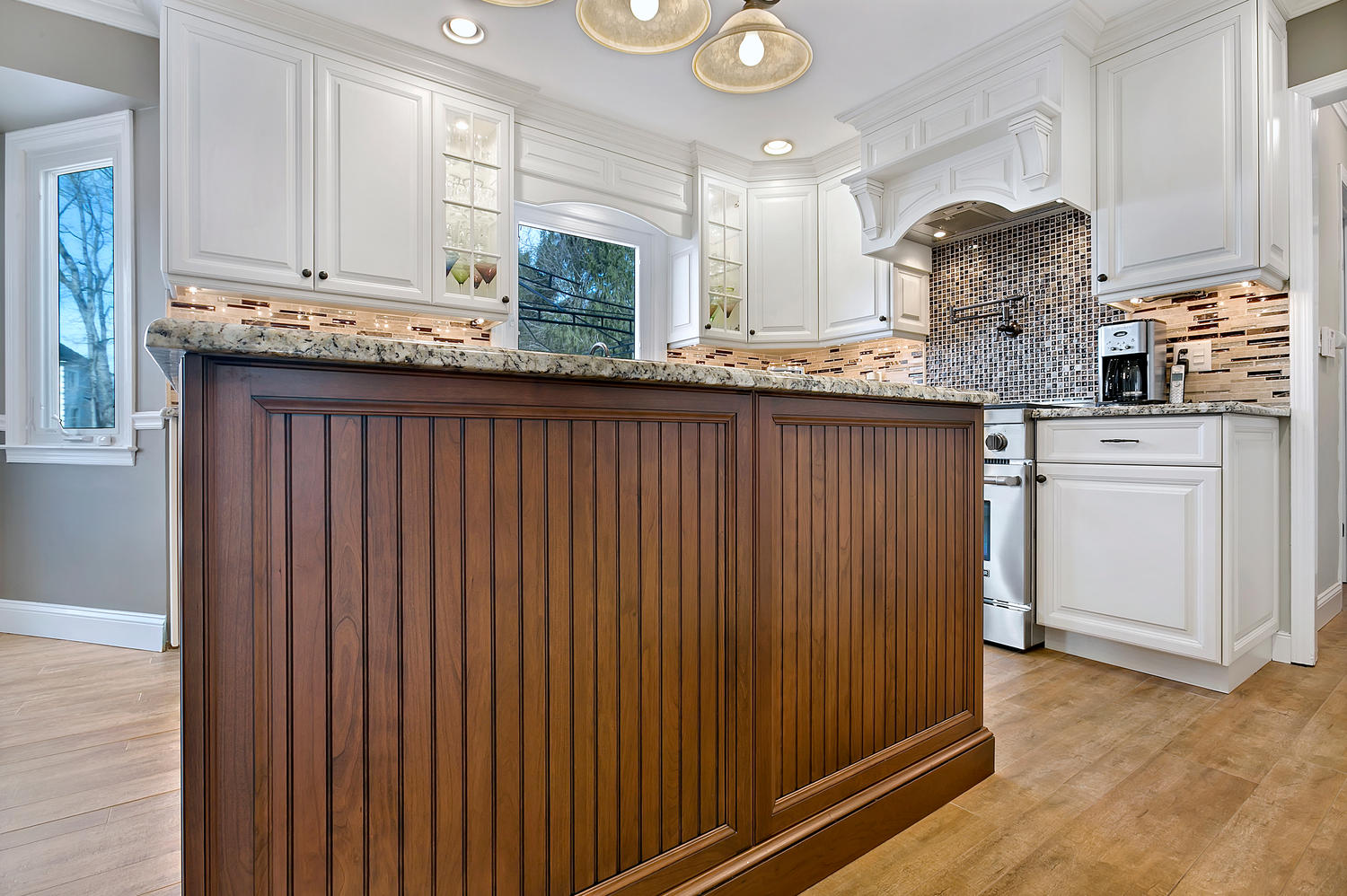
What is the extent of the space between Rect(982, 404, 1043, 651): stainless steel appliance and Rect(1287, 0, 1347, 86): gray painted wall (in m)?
1.63

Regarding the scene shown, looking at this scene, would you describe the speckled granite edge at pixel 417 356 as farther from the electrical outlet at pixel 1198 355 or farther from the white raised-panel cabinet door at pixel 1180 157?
the electrical outlet at pixel 1198 355

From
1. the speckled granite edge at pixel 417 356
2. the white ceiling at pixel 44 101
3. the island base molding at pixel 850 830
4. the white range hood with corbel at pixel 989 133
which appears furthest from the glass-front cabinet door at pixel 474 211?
the island base molding at pixel 850 830

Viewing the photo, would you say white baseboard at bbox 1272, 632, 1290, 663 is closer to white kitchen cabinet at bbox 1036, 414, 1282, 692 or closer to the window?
white kitchen cabinet at bbox 1036, 414, 1282, 692

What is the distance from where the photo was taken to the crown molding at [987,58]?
8.78 feet

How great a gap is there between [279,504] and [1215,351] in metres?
3.32

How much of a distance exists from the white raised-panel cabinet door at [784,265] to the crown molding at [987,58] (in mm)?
729

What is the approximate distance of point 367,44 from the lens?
9.30ft

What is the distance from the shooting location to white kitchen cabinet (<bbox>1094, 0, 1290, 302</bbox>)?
→ 95.3 inches

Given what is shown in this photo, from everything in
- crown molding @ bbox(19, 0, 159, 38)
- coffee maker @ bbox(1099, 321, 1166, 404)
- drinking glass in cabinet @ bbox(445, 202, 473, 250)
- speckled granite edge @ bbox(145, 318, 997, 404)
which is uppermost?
crown molding @ bbox(19, 0, 159, 38)

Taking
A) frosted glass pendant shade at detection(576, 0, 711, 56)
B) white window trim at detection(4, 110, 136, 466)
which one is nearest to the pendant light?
frosted glass pendant shade at detection(576, 0, 711, 56)

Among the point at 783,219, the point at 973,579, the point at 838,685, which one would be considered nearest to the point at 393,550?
the point at 838,685

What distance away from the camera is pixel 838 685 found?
4.49 ft

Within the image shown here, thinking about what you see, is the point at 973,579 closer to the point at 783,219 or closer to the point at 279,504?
the point at 279,504

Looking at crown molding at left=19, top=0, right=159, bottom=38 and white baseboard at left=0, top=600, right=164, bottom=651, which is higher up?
crown molding at left=19, top=0, right=159, bottom=38
